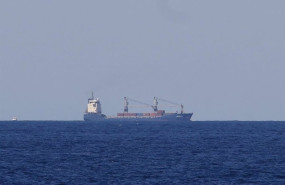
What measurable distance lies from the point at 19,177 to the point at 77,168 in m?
9.12

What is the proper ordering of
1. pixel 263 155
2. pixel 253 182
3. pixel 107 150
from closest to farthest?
pixel 253 182 < pixel 263 155 < pixel 107 150

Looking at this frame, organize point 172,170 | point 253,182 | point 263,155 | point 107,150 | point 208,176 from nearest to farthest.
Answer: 1. point 253,182
2. point 208,176
3. point 172,170
4. point 263,155
5. point 107,150

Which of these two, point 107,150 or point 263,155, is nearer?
point 263,155

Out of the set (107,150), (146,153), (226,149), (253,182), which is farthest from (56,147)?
(253,182)

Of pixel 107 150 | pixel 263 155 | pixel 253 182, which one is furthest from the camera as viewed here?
pixel 107 150

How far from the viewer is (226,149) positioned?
10425cm

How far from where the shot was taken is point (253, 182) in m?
64.0

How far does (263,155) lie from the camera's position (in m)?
92.6

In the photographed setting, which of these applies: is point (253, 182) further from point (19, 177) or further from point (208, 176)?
point (19, 177)

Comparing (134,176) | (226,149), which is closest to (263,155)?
(226,149)

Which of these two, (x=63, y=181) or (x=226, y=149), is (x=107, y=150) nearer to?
Result: (x=226, y=149)

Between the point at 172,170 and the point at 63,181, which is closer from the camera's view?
the point at 63,181

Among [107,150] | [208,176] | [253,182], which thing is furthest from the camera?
[107,150]

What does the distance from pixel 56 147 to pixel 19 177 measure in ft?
136
